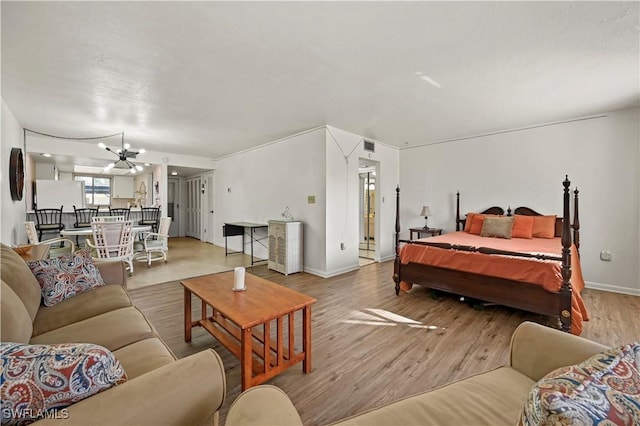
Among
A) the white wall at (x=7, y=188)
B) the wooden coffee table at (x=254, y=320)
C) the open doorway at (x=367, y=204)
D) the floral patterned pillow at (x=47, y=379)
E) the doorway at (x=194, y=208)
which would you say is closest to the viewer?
the floral patterned pillow at (x=47, y=379)

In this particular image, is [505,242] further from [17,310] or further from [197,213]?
[197,213]

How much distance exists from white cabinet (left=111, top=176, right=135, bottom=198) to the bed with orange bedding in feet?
30.6

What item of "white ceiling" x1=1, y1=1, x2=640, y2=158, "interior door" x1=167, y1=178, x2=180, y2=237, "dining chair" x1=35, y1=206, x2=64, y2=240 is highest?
"white ceiling" x1=1, y1=1, x2=640, y2=158

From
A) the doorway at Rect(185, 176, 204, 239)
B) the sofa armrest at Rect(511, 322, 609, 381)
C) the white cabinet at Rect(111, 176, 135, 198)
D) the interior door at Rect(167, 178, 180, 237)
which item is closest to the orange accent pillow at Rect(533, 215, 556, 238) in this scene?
the sofa armrest at Rect(511, 322, 609, 381)

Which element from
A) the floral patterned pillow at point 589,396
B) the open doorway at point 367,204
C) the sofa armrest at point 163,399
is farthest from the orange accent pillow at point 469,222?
the sofa armrest at point 163,399

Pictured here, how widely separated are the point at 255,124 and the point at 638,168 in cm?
536

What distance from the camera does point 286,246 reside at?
445cm

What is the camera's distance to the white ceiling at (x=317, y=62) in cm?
180

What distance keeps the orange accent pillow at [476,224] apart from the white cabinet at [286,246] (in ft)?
9.73

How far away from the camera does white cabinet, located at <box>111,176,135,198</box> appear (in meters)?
8.86

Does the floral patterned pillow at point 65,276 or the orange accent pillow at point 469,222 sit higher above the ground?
the orange accent pillow at point 469,222

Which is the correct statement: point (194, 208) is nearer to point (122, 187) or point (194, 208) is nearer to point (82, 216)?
point (122, 187)

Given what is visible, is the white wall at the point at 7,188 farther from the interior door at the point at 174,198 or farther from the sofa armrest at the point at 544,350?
the interior door at the point at 174,198

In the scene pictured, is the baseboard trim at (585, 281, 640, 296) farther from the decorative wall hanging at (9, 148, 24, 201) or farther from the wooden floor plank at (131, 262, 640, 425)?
the decorative wall hanging at (9, 148, 24, 201)
